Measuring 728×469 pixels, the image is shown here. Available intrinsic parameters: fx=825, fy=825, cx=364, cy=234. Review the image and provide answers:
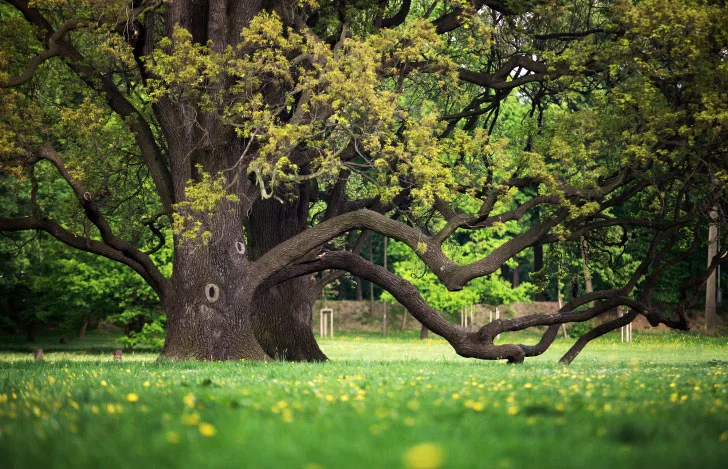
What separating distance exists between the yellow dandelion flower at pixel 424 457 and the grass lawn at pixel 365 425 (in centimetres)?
1

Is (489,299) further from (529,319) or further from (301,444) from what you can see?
(301,444)

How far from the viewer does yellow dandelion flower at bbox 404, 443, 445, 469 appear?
4398 mm

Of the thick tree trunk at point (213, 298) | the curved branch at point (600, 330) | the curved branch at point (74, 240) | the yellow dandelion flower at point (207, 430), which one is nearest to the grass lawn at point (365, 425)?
the yellow dandelion flower at point (207, 430)

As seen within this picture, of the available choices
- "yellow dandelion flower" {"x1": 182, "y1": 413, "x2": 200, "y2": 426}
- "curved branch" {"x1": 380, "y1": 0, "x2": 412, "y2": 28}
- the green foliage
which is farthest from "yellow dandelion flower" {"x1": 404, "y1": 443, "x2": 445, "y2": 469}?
the green foliage

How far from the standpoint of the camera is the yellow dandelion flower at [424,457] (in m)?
4.40

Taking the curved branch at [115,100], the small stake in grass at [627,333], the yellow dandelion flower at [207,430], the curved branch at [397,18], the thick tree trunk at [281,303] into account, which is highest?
the curved branch at [397,18]

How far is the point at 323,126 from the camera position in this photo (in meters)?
19.0

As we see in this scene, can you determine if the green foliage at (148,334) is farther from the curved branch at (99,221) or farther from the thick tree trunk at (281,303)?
the curved branch at (99,221)

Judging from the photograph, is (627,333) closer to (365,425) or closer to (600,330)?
(600,330)

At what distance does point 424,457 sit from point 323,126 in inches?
594

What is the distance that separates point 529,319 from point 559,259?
4.25m

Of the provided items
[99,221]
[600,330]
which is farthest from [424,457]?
[600,330]

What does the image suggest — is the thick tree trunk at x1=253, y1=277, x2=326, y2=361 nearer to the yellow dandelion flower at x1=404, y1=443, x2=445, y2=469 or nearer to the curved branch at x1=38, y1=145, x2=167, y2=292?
the curved branch at x1=38, y1=145, x2=167, y2=292

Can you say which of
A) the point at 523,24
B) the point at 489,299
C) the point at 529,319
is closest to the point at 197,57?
the point at 523,24
